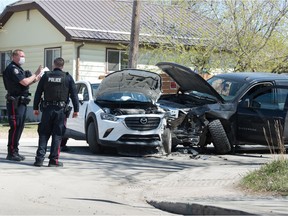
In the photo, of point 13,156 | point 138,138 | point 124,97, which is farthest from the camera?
point 124,97

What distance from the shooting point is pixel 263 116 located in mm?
14664

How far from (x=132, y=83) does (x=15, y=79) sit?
357 cm

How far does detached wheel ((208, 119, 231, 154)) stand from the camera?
1450 cm

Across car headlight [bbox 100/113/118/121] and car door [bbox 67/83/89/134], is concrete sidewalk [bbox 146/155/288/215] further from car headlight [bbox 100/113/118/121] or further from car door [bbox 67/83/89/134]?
car door [bbox 67/83/89/134]

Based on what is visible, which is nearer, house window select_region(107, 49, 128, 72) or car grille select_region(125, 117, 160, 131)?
car grille select_region(125, 117, 160, 131)

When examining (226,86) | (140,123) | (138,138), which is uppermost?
(226,86)

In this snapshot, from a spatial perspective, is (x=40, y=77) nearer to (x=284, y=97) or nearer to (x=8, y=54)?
(x=284, y=97)

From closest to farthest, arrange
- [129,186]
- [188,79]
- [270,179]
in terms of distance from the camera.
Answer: [270,179] → [129,186] → [188,79]

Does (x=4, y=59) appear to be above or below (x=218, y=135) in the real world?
above

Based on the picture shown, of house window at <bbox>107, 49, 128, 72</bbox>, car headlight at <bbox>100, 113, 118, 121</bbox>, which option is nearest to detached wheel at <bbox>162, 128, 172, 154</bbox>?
car headlight at <bbox>100, 113, 118, 121</bbox>

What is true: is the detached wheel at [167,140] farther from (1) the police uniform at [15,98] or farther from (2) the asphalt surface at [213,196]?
(1) the police uniform at [15,98]

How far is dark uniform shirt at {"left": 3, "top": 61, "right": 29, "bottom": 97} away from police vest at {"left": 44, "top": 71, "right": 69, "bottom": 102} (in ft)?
2.02

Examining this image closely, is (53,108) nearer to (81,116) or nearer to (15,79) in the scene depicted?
(15,79)

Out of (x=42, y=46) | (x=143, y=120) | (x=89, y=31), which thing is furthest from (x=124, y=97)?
(x=42, y=46)
